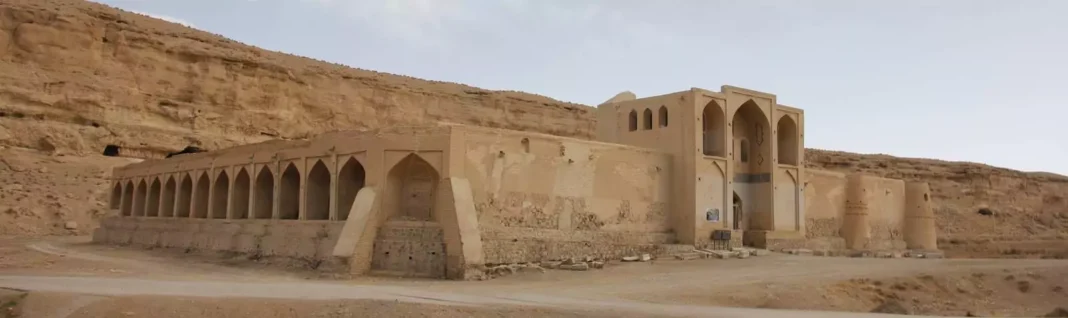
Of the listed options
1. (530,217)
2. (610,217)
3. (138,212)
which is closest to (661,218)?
(610,217)

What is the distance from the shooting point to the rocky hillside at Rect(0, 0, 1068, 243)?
38.5 m

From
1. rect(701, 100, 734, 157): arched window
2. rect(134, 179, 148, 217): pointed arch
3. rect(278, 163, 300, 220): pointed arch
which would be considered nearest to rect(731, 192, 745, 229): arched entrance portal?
rect(701, 100, 734, 157): arched window

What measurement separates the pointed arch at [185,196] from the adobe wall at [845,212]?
19.8 m

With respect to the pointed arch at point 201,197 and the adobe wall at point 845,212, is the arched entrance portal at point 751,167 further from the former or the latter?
the pointed arch at point 201,197

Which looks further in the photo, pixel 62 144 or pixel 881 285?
pixel 62 144

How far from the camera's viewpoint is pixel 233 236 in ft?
75.1

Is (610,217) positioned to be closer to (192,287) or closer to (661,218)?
(661,218)

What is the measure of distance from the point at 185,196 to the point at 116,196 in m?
7.43

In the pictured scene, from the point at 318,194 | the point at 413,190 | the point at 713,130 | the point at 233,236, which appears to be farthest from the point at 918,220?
the point at 233,236

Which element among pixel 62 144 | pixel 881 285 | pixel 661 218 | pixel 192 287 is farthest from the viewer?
pixel 62 144

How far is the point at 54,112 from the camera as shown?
1515 inches

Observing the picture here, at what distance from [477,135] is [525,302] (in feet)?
23.6

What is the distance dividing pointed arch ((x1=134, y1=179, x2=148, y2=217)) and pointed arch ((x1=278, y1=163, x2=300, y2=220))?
11.5 metres

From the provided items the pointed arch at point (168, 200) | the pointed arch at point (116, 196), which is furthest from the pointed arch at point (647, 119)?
the pointed arch at point (116, 196)
